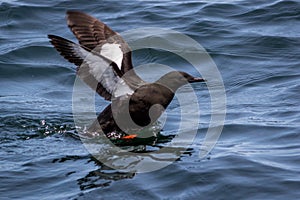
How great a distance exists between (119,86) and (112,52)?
1.82ft

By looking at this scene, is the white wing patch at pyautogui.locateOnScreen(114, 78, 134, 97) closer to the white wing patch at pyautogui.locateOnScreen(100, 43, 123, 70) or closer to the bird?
the bird

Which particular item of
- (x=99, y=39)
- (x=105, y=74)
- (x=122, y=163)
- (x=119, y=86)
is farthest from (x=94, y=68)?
(x=122, y=163)

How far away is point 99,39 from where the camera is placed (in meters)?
8.55

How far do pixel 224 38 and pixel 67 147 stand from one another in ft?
16.2

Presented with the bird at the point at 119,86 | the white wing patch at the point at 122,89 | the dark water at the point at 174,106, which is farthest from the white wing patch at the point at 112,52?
the dark water at the point at 174,106

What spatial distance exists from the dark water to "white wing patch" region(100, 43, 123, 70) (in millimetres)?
979

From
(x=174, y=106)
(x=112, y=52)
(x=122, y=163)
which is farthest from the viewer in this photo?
(x=174, y=106)

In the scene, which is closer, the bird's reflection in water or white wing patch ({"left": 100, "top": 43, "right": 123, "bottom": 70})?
the bird's reflection in water

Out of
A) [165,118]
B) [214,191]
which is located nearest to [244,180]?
[214,191]

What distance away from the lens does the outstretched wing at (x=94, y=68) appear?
759 centimetres

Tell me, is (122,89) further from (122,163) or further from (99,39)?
(122,163)

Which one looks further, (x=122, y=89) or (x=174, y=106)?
(x=174, y=106)

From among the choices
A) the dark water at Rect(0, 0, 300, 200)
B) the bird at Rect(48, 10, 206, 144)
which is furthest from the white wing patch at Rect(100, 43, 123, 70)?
the dark water at Rect(0, 0, 300, 200)

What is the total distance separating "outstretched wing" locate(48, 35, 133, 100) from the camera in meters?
7.59
